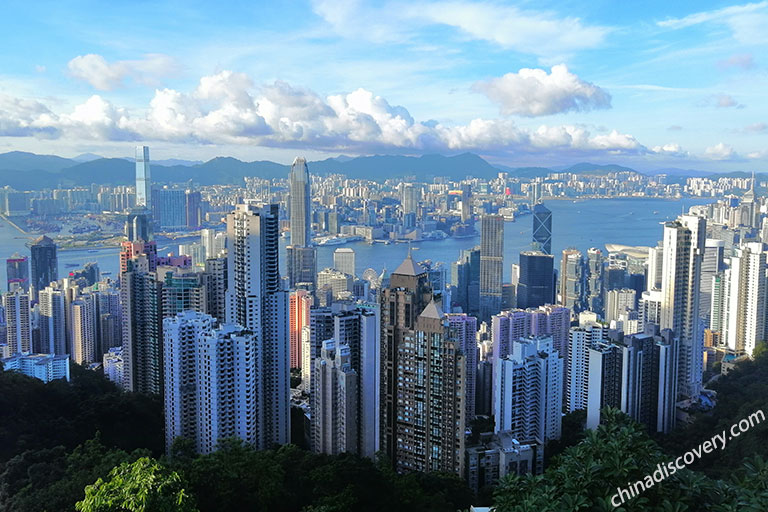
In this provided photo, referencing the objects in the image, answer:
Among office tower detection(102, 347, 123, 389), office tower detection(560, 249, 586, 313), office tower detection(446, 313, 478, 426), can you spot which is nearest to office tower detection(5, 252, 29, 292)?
office tower detection(102, 347, 123, 389)

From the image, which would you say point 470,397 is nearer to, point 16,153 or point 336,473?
point 336,473

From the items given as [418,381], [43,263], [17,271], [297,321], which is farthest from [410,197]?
[418,381]

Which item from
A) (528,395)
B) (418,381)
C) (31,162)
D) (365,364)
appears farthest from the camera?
(31,162)

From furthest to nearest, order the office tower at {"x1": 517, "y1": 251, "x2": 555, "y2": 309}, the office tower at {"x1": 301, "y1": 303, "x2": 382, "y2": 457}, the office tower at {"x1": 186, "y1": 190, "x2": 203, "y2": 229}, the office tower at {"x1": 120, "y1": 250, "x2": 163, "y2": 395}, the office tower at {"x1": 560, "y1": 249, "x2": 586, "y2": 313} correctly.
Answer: the office tower at {"x1": 517, "y1": 251, "x2": 555, "y2": 309}
the office tower at {"x1": 560, "y1": 249, "x2": 586, "y2": 313}
the office tower at {"x1": 186, "y1": 190, "x2": 203, "y2": 229}
the office tower at {"x1": 120, "y1": 250, "x2": 163, "y2": 395}
the office tower at {"x1": 301, "y1": 303, "x2": 382, "y2": 457}

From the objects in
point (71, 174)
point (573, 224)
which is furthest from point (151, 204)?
point (573, 224)

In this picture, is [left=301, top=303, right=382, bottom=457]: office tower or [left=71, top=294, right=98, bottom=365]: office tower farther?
[left=71, top=294, right=98, bottom=365]: office tower

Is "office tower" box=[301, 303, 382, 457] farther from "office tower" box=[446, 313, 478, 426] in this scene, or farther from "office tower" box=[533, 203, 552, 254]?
"office tower" box=[533, 203, 552, 254]

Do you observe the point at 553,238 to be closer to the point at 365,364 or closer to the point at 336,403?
the point at 365,364
